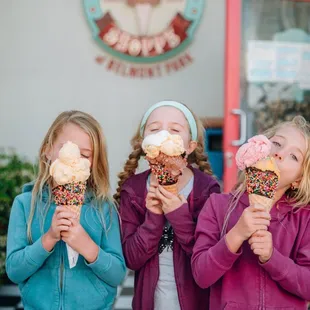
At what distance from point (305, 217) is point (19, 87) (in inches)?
131

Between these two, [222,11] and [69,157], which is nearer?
[69,157]

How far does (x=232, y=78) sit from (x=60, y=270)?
7.55 ft

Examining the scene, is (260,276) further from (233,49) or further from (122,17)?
(122,17)

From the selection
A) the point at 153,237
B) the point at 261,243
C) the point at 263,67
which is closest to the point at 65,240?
the point at 153,237

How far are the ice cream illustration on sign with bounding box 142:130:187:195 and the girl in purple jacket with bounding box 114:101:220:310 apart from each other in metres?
0.04

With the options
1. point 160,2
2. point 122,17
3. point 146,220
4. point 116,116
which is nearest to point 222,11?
point 160,2

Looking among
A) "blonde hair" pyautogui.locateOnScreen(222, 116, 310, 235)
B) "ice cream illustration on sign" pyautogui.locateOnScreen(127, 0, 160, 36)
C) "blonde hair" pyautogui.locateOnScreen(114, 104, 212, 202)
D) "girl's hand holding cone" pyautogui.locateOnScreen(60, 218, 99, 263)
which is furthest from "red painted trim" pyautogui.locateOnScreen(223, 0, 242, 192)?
"girl's hand holding cone" pyautogui.locateOnScreen(60, 218, 99, 263)

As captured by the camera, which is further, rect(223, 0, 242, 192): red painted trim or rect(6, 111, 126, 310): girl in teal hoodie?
rect(223, 0, 242, 192): red painted trim

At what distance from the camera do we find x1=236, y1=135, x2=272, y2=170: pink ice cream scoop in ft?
5.46

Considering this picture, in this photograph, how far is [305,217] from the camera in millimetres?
1778

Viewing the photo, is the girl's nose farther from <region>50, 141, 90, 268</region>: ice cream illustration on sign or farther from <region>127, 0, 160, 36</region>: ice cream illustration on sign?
<region>127, 0, 160, 36</region>: ice cream illustration on sign

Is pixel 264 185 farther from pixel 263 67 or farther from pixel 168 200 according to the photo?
pixel 263 67

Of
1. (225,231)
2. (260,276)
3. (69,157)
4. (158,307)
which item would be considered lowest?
(158,307)

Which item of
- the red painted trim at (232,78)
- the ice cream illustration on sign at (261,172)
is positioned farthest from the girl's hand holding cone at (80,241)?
the red painted trim at (232,78)
